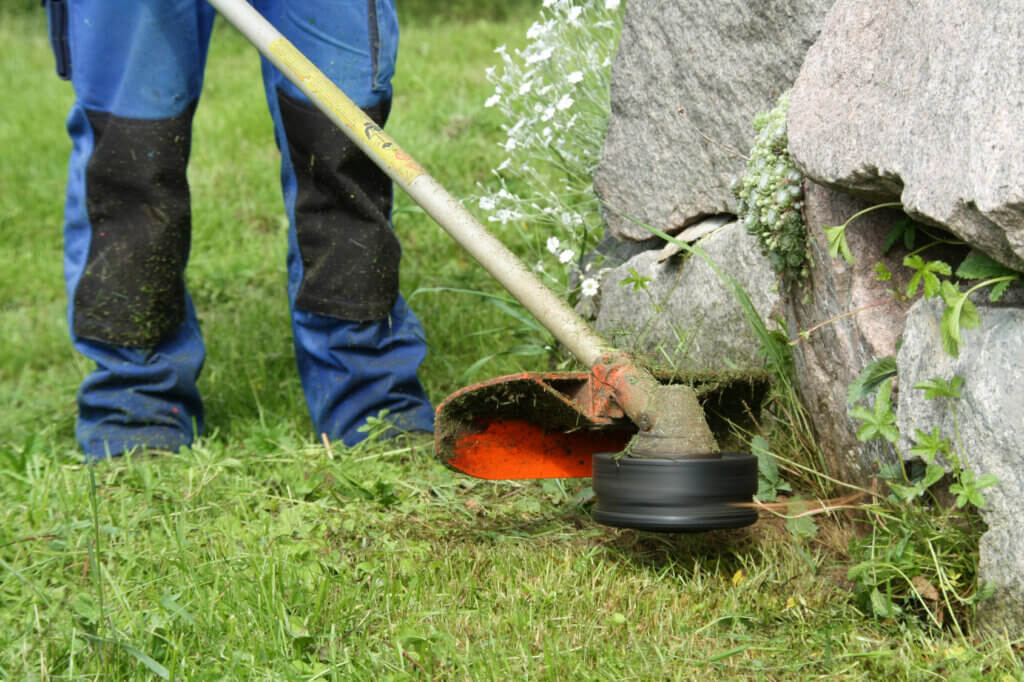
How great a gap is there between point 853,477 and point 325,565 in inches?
39.0

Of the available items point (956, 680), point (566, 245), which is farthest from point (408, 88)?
point (956, 680)

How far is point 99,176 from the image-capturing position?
2658mm

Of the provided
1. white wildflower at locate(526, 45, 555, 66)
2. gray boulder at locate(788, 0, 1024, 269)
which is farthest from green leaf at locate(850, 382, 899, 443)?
white wildflower at locate(526, 45, 555, 66)

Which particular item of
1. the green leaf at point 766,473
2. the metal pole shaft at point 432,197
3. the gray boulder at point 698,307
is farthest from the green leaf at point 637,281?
the green leaf at point 766,473

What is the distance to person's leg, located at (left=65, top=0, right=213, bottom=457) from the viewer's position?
258cm

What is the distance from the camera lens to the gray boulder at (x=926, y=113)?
147 cm

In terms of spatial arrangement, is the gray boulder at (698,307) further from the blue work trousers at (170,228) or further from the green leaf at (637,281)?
the blue work trousers at (170,228)

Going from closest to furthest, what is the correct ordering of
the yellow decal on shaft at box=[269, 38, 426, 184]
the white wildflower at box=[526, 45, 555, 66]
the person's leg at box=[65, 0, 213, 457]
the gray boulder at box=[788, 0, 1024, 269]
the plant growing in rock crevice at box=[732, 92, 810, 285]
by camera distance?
1. the gray boulder at box=[788, 0, 1024, 269]
2. the plant growing in rock crevice at box=[732, 92, 810, 285]
3. the yellow decal on shaft at box=[269, 38, 426, 184]
4. the person's leg at box=[65, 0, 213, 457]
5. the white wildflower at box=[526, 45, 555, 66]

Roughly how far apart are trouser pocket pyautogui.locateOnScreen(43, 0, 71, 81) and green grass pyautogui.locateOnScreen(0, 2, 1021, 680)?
0.99 meters

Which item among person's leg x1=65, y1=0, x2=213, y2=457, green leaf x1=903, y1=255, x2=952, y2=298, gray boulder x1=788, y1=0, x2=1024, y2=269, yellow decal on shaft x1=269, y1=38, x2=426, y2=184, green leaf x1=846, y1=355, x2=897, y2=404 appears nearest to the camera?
gray boulder x1=788, y1=0, x2=1024, y2=269

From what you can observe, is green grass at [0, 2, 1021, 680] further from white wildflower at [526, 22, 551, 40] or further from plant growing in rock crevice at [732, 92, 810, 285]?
white wildflower at [526, 22, 551, 40]

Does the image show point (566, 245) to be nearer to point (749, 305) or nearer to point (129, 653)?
point (749, 305)

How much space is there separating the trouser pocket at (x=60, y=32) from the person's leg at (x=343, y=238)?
48 centimetres

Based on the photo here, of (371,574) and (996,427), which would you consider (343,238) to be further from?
(996,427)
